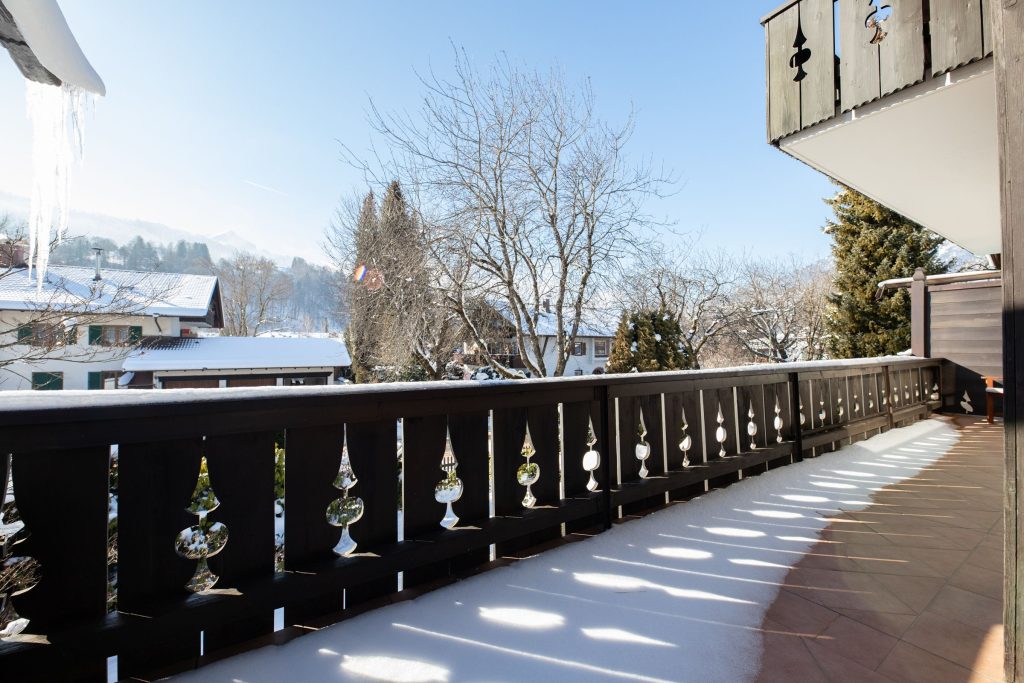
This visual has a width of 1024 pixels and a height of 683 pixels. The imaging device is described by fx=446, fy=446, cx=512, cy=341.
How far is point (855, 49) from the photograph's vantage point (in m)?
2.07

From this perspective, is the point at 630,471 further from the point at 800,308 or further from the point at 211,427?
the point at 800,308

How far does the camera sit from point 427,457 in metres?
1.70

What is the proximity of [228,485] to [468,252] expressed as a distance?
17.9 feet

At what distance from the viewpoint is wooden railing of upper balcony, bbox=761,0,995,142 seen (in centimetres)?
176

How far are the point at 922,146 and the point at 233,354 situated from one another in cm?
1611

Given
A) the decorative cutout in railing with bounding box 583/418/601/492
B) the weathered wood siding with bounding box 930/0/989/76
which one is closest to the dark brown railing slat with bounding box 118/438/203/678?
the decorative cutout in railing with bounding box 583/418/601/492

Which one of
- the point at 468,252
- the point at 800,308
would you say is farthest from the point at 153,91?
the point at 800,308

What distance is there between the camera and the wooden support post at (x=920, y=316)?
6395 mm

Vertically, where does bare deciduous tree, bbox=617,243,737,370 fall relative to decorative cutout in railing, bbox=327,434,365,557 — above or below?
above

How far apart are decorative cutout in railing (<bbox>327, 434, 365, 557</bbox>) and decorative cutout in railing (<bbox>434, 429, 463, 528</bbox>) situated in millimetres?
306

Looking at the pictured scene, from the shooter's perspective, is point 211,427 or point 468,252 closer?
point 211,427

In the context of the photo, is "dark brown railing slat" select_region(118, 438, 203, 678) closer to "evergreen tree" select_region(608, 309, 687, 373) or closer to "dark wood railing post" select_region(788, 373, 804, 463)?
"dark wood railing post" select_region(788, 373, 804, 463)

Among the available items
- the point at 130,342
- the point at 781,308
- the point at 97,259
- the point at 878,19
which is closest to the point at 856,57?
the point at 878,19

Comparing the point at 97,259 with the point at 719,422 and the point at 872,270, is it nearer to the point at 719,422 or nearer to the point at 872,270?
the point at 719,422
